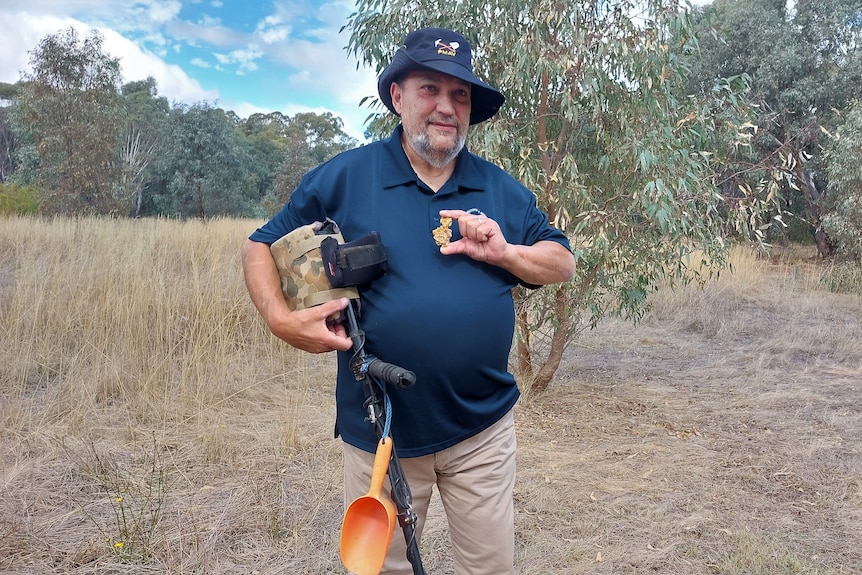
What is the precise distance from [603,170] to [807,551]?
116 inches

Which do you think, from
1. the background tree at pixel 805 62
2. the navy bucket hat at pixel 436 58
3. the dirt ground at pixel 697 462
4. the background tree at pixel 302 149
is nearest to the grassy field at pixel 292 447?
the dirt ground at pixel 697 462

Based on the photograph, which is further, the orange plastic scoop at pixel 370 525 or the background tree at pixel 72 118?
the background tree at pixel 72 118

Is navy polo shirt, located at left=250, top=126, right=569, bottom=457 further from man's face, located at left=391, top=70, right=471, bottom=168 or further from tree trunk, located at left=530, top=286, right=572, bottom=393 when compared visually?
tree trunk, located at left=530, top=286, right=572, bottom=393

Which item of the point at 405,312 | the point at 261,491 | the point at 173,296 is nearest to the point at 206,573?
the point at 261,491

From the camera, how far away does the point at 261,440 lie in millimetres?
4324

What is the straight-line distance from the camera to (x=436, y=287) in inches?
73.4

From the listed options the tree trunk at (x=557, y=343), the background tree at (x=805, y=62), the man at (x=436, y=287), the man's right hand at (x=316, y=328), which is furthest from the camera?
the background tree at (x=805, y=62)

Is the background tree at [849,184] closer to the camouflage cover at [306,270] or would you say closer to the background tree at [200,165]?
the camouflage cover at [306,270]

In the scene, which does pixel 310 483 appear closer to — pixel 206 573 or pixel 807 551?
pixel 206 573

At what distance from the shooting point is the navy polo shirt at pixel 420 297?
6.10 ft

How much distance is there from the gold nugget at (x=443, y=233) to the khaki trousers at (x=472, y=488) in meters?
0.62

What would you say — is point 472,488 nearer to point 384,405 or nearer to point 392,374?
point 384,405

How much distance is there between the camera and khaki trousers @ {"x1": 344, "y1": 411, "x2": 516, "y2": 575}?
79.0 inches

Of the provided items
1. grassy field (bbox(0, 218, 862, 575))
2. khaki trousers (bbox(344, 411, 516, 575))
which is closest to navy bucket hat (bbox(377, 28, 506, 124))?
khaki trousers (bbox(344, 411, 516, 575))
